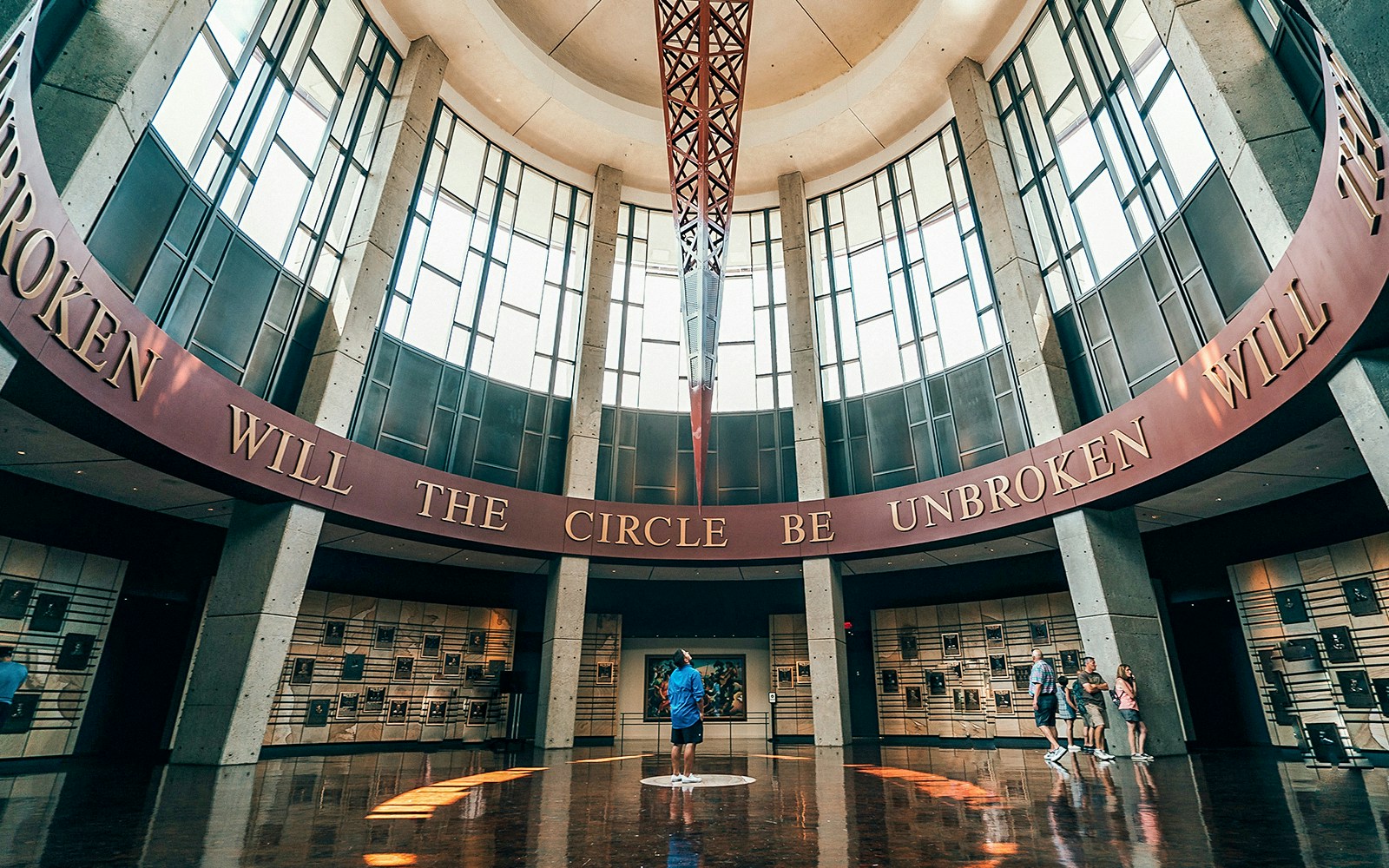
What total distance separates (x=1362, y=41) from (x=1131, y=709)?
11592 millimetres

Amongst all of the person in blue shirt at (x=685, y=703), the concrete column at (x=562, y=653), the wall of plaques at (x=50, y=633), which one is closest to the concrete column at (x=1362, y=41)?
the person in blue shirt at (x=685, y=703)

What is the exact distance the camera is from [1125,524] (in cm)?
1535

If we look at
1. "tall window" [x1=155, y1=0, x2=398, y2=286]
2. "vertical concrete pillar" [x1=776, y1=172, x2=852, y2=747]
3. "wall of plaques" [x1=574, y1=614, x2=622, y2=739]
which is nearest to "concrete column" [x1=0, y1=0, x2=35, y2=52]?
"tall window" [x1=155, y1=0, x2=398, y2=286]

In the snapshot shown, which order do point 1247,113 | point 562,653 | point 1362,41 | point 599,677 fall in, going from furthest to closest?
1. point 599,677
2. point 562,653
3. point 1247,113
4. point 1362,41

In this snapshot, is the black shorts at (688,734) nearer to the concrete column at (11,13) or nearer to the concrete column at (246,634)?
the concrete column at (246,634)

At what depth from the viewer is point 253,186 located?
14258 mm

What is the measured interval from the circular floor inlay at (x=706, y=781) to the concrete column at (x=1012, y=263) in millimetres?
10737

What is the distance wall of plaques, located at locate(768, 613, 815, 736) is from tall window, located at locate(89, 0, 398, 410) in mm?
16603

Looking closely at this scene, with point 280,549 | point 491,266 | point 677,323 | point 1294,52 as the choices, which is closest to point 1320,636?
point 1294,52

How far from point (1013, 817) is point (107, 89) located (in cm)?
1379

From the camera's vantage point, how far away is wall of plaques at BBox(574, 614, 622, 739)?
74.3 feet

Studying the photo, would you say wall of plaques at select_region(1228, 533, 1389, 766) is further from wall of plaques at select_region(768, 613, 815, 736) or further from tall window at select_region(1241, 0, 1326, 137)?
wall of plaques at select_region(768, 613, 815, 736)

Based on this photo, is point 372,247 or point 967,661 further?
point 967,661

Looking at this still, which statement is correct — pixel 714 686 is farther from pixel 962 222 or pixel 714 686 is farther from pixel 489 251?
pixel 962 222
